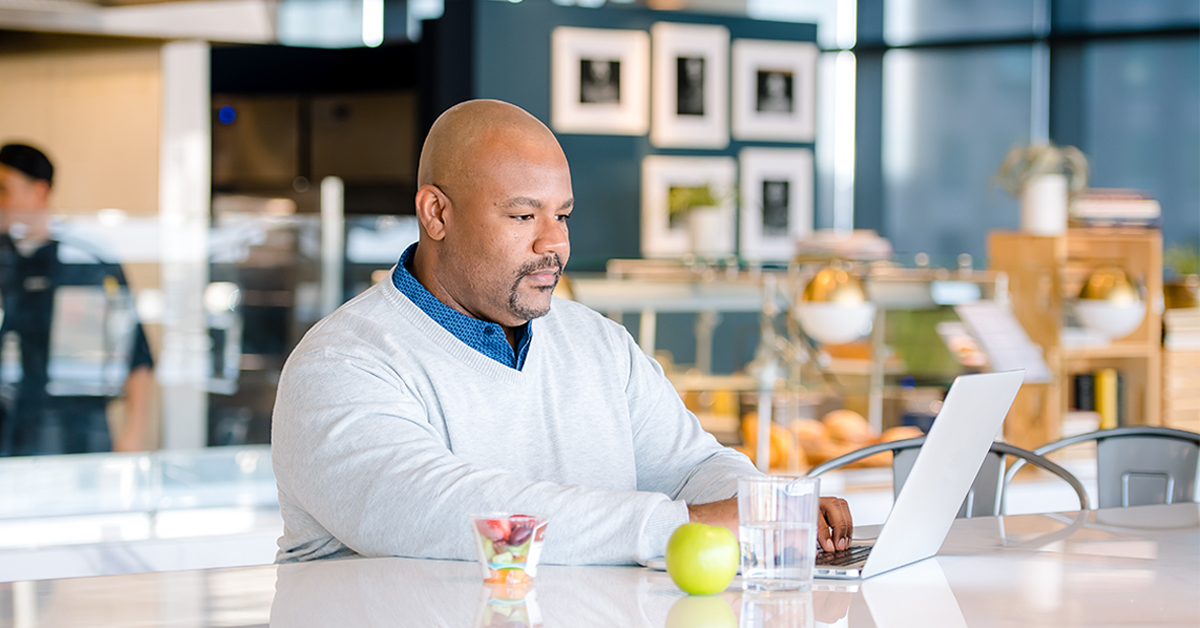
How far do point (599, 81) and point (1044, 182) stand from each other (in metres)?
2.12

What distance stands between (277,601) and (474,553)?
23 cm

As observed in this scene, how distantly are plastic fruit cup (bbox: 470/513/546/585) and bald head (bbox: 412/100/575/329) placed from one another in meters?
0.52

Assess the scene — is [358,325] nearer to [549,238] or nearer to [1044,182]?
[549,238]

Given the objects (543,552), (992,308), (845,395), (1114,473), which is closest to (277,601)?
(543,552)

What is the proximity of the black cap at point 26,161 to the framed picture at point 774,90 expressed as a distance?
3247 millimetres

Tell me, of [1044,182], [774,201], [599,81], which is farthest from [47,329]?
[774,201]

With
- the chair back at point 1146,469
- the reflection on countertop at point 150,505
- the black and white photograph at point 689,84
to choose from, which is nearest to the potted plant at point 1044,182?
the black and white photograph at point 689,84

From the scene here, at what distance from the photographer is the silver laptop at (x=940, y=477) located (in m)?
1.24

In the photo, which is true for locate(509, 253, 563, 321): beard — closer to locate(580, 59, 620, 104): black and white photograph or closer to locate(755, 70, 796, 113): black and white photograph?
locate(580, 59, 620, 104): black and white photograph

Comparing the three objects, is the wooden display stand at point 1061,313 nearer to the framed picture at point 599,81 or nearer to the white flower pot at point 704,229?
the white flower pot at point 704,229

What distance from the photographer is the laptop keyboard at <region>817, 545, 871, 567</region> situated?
1.34 metres

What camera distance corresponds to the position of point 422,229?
1.74 meters

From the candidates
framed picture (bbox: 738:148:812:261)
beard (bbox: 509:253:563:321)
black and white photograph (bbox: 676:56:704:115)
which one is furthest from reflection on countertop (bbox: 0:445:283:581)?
framed picture (bbox: 738:148:812:261)

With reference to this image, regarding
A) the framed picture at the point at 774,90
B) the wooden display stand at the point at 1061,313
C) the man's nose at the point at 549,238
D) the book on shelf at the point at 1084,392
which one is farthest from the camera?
the framed picture at the point at 774,90
